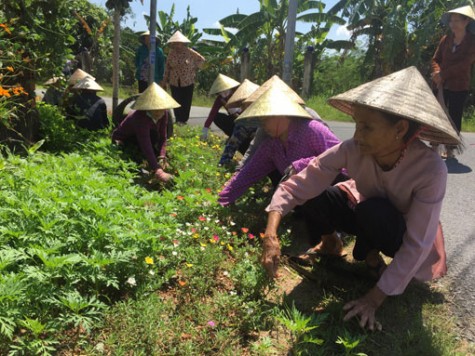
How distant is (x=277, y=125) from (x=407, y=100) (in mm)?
1130

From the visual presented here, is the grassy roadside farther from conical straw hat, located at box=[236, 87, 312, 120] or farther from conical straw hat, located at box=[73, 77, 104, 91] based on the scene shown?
conical straw hat, located at box=[73, 77, 104, 91]

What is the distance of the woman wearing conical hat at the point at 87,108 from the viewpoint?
16.8ft

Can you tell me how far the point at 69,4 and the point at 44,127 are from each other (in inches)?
54.5

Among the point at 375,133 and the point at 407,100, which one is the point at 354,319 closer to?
the point at 375,133

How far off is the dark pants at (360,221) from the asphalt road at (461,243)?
0.54m

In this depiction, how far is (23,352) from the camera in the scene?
165 centimetres

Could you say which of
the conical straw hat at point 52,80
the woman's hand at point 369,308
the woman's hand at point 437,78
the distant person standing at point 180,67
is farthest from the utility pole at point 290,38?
the woman's hand at point 369,308

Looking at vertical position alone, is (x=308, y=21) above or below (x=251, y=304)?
above

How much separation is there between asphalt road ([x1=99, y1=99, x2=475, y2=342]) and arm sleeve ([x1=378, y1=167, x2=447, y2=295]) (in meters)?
0.55

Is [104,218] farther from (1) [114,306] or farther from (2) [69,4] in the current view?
(2) [69,4]

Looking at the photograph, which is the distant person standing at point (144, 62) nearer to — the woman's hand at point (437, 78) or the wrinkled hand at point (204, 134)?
the wrinkled hand at point (204, 134)

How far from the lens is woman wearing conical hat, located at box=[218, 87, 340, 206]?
290 cm

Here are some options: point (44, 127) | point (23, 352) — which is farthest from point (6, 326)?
point (44, 127)

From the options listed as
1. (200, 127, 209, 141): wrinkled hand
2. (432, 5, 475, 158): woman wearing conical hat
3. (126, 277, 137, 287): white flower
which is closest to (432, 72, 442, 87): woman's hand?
(432, 5, 475, 158): woman wearing conical hat
